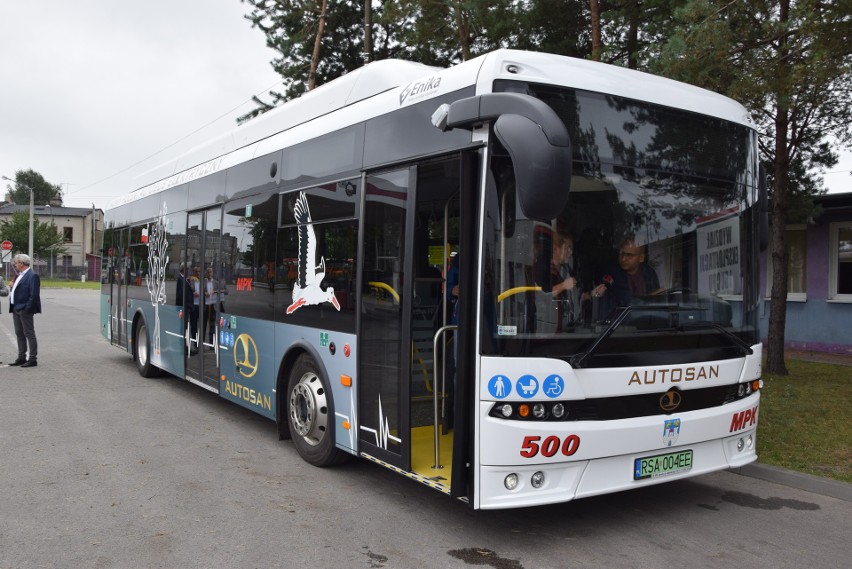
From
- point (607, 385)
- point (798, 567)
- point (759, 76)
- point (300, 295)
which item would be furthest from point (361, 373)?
point (759, 76)

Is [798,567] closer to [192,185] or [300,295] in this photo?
[300,295]

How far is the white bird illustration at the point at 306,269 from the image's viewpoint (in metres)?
5.99

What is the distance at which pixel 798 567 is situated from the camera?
4.25m

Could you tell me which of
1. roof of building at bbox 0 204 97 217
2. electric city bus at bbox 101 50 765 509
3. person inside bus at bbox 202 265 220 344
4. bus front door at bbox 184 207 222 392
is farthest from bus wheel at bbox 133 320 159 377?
roof of building at bbox 0 204 97 217

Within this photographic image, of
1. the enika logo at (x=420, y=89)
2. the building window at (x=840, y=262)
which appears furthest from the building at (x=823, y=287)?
the enika logo at (x=420, y=89)

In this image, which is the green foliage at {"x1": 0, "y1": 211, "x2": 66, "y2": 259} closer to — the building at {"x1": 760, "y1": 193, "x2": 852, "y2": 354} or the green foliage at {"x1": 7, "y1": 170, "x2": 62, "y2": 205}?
the green foliage at {"x1": 7, "y1": 170, "x2": 62, "y2": 205}

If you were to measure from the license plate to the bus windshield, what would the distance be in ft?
2.06

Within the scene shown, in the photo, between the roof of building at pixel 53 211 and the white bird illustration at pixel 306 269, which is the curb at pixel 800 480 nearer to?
the white bird illustration at pixel 306 269

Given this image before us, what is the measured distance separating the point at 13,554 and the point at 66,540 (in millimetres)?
306

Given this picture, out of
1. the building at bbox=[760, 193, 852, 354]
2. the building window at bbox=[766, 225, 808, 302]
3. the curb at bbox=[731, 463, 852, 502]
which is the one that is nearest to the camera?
the curb at bbox=[731, 463, 852, 502]

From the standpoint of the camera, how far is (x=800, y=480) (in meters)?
5.89

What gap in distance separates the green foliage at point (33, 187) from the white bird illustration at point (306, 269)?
12607 centimetres

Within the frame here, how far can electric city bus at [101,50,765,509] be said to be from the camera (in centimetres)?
413

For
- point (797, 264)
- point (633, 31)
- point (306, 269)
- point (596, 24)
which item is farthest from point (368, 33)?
point (306, 269)
